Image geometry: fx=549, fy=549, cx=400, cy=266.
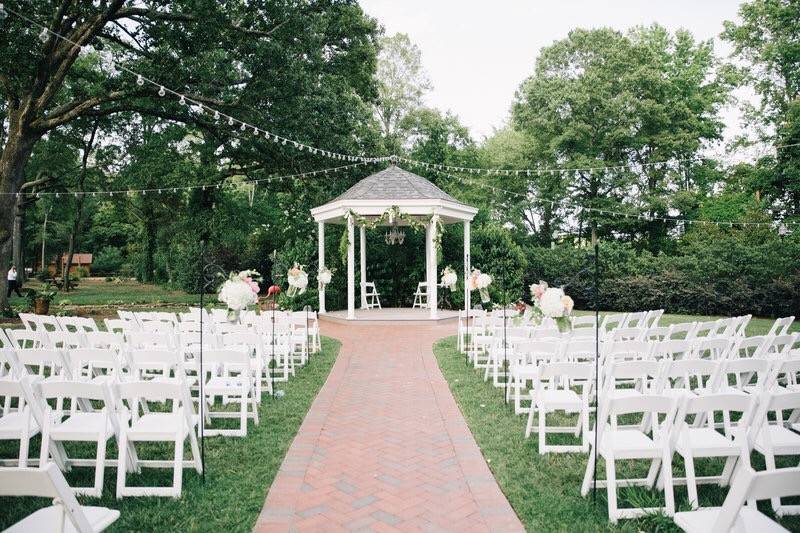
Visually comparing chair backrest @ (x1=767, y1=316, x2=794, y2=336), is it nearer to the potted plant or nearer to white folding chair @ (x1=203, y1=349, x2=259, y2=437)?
white folding chair @ (x1=203, y1=349, x2=259, y2=437)

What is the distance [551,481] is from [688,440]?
1146 mm

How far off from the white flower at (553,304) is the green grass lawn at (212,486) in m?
2.68

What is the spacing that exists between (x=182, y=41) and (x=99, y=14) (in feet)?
6.52

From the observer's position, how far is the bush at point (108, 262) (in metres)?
48.0

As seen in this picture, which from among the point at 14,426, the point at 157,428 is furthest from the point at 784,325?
the point at 14,426

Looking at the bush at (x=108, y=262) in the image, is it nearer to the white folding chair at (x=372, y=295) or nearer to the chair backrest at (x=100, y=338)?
the white folding chair at (x=372, y=295)

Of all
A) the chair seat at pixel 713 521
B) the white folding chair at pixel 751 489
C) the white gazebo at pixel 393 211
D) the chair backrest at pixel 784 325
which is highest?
the white gazebo at pixel 393 211

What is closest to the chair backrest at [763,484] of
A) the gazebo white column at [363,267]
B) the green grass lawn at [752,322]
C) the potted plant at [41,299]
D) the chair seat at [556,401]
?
the chair seat at [556,401]

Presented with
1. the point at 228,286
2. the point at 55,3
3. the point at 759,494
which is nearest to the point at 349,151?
the point at 55,3

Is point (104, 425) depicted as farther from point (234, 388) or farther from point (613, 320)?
point (613, 320)

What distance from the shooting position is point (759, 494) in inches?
80.0

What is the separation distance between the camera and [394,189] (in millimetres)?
16500

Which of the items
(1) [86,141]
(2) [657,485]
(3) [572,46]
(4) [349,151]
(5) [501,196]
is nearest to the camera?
(2) [657,485]

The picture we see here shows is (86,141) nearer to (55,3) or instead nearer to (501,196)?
(55,3)
